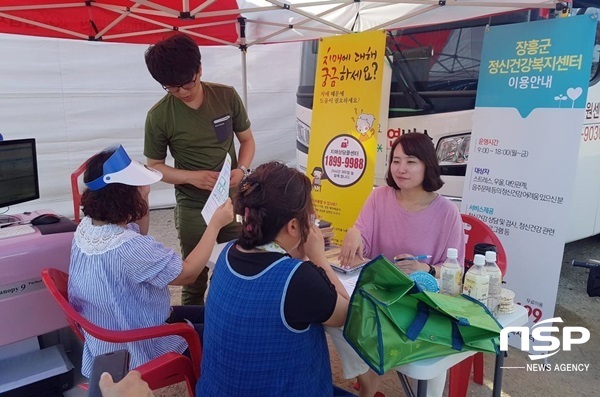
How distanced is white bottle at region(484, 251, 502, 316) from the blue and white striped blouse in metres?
1.05

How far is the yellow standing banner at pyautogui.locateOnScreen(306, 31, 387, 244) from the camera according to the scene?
3.14 m

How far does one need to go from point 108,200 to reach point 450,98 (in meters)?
2.35

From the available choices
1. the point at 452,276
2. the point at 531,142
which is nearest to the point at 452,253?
the point at 452,276

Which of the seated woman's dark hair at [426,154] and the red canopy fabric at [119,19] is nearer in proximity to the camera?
the seated woman's dark hair at [426,154]

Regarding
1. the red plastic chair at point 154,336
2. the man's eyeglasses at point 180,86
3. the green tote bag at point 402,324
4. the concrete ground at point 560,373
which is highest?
the man's eyeglasses at point 180,86

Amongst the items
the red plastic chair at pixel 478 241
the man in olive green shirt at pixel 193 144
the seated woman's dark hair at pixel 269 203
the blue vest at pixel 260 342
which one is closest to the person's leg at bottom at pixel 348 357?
the blue vest at pixel 260 342

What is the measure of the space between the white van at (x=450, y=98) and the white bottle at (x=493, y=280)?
1.67 meters

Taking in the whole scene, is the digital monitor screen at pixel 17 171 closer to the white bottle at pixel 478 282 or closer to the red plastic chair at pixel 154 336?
the red plastic chair at pixel 154 336

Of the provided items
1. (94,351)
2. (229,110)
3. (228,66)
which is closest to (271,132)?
(228,66)

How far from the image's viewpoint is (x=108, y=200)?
155cm

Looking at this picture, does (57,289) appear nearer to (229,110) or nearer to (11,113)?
(229,110)

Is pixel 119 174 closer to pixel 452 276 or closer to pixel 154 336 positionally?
pixel 154 336

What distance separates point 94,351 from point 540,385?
7.37 feet

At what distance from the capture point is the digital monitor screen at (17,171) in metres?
2.17
